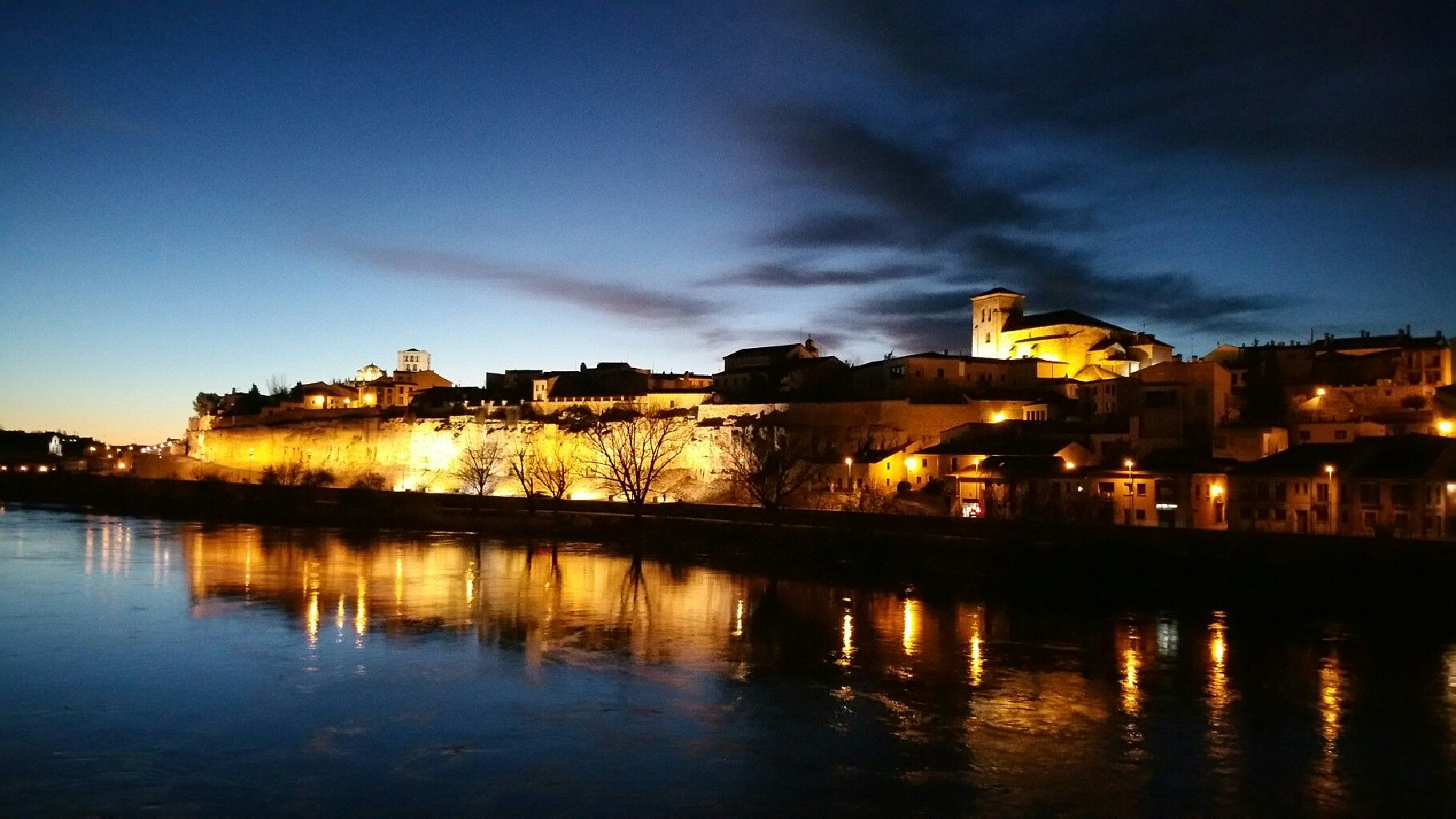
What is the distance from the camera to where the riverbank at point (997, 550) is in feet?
62.3

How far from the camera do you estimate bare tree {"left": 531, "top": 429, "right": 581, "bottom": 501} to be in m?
41.1

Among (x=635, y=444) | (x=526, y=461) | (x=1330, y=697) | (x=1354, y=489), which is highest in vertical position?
(x=635, y=444)

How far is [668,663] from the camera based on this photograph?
14.3 m

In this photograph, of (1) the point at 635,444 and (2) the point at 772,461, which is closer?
(2) the point at 772,461

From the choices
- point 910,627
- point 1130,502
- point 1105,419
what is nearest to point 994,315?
point 1105,419

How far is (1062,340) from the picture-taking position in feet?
148

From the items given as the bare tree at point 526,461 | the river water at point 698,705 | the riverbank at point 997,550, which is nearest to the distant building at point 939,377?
the riverbank at point 997,550

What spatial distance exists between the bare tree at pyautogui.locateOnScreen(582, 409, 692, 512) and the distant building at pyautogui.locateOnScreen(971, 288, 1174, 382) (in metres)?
15.4

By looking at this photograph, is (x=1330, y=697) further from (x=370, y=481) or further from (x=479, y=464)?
(x=370, y=481)

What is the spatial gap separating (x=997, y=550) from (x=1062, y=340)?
79.5 ft

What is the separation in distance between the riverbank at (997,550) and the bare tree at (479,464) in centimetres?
613

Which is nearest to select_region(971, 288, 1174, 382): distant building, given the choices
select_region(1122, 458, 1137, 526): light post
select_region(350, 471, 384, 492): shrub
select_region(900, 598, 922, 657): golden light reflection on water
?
select_region(1122, 458, 1137, 526): light post

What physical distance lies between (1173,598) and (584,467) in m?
26.6

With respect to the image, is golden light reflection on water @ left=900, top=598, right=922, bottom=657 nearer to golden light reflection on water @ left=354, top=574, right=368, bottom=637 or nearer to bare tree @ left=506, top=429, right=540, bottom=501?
golden light reflection on water @ left=354, top=574, right=368, bottom=637
